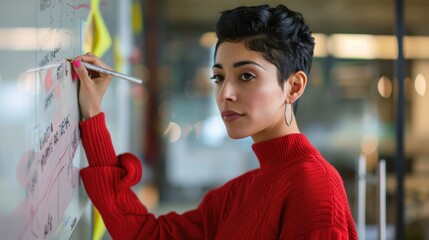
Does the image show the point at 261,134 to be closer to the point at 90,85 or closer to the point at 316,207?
the point at 316,207

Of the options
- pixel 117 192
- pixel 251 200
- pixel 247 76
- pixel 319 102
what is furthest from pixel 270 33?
pixel 319 102

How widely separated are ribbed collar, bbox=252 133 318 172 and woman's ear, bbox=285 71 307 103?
0.25ft

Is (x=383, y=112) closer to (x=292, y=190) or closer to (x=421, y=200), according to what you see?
(x=421, y=200)

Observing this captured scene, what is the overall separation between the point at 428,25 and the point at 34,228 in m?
3.30

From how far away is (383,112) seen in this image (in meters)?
3.79

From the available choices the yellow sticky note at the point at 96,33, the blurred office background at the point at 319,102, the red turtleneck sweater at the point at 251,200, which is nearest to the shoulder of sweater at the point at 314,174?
the red turtleneck sweater at the point at 251,200

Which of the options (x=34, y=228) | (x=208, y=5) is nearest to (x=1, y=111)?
(x=34, y=228)

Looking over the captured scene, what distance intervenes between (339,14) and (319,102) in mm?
548

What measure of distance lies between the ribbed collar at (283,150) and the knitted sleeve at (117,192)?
0.92ft

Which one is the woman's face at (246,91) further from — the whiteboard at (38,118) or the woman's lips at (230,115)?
the whiteboard at (38,118)

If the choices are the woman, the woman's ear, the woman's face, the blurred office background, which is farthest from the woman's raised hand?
the blurred office background

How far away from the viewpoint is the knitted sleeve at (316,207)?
1.04 metres

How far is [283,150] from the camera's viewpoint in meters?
1.21

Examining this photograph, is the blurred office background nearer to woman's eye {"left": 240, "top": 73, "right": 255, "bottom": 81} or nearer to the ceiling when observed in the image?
the ceiling
